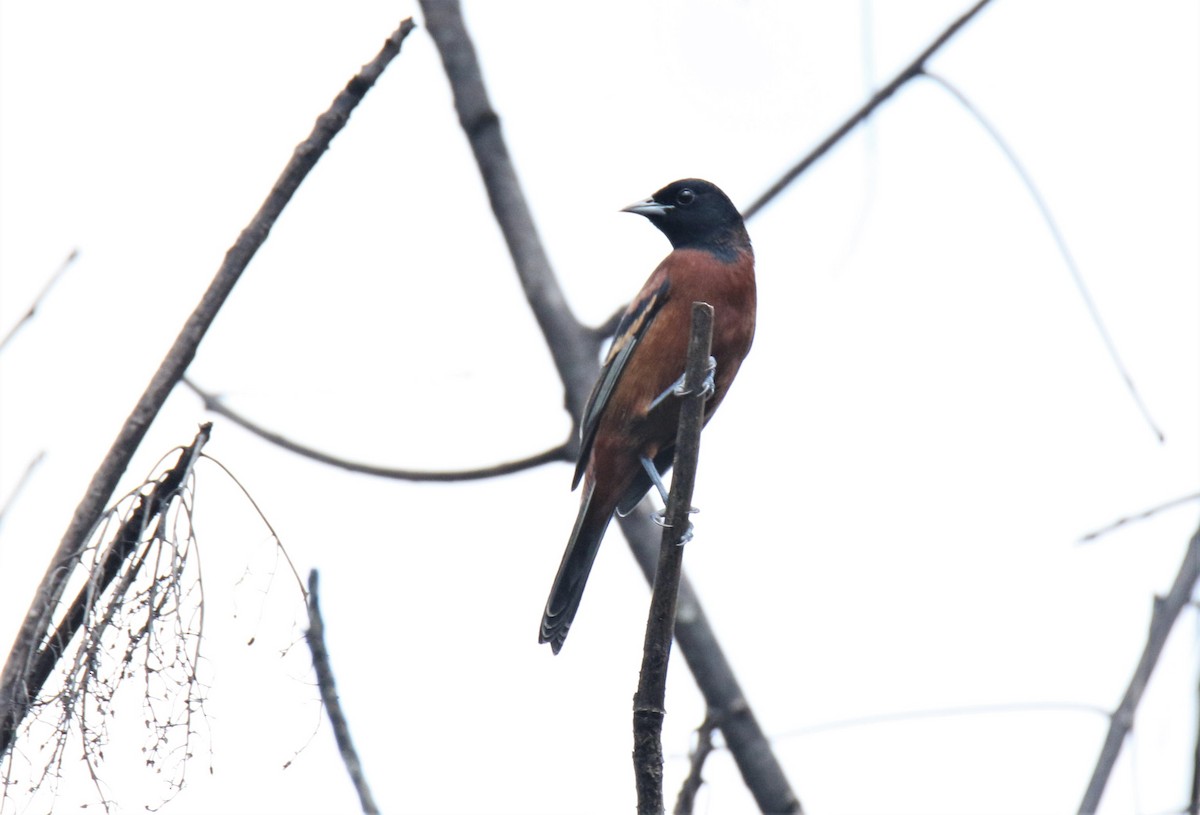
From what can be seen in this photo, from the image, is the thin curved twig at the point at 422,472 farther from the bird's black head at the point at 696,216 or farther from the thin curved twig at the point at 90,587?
the thin curved twig at the point at 90,587

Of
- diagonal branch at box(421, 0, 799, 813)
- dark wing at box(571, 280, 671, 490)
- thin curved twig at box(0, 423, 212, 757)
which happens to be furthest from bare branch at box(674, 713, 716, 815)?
dark wing at box(571, 280, 671, 490)

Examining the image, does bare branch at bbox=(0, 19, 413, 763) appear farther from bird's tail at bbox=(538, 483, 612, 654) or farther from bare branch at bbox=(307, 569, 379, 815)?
bird's tail at bbox=(538, 483, 612, 654)

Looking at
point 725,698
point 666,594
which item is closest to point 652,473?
point 725,698

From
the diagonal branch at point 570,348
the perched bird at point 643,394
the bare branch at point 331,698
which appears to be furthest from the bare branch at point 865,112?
the bare branch at point 331,698

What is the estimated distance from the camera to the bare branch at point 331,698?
248 centimetres

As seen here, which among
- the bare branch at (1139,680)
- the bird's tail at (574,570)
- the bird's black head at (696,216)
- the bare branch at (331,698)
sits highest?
the bird's black head at (696,216)

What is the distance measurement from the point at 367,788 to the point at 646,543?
2824mm

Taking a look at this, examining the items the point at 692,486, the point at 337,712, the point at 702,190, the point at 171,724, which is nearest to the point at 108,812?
the point at 171,724

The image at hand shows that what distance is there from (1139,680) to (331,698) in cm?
173

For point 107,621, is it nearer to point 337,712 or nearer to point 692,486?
point 337,712

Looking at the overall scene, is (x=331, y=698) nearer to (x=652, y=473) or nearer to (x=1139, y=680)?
(x=1139, y=680)

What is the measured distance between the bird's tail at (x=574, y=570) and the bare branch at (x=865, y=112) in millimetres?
1358

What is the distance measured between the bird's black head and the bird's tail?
4.37 ft

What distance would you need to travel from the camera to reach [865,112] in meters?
4.99
